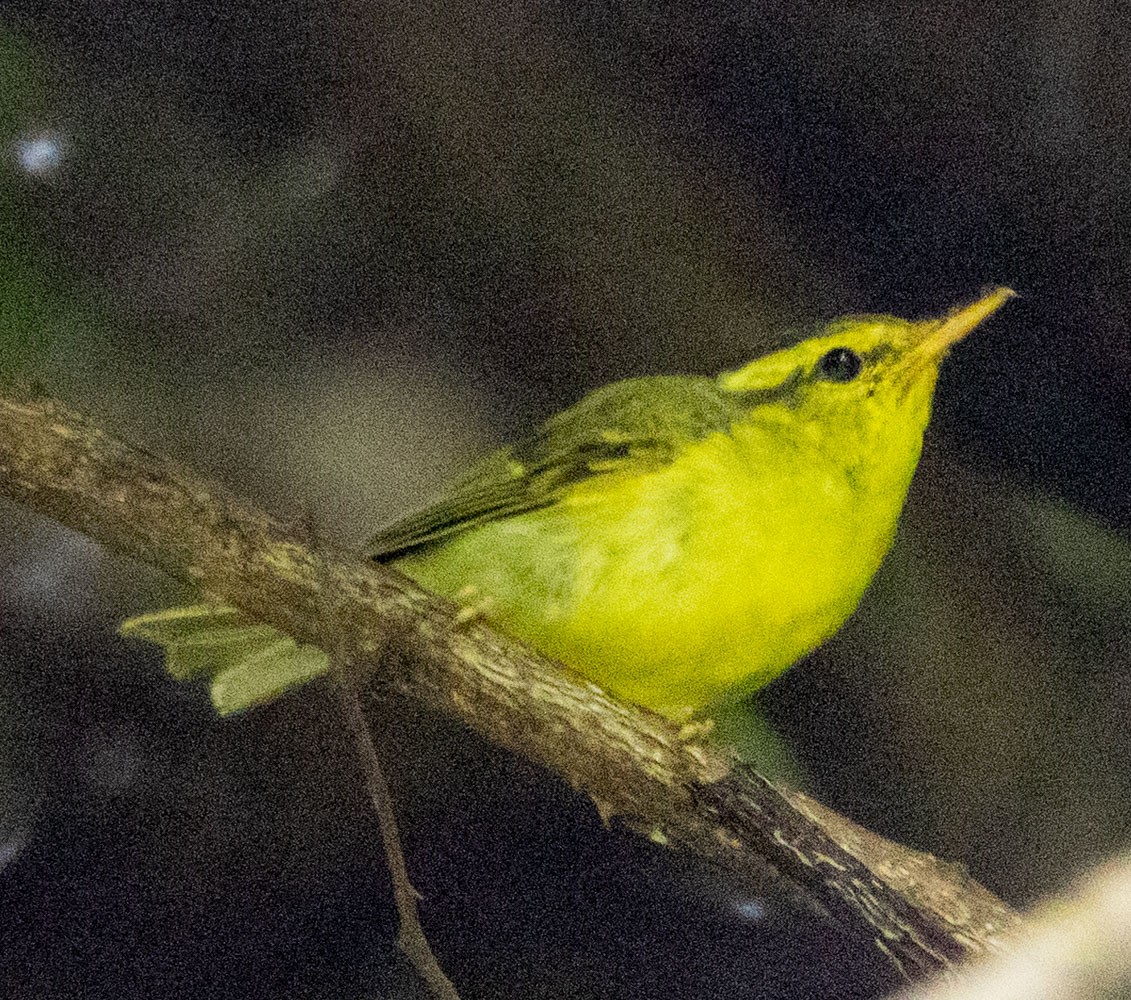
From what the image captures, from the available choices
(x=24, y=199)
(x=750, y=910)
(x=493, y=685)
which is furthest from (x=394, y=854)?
(x=24, y=199)

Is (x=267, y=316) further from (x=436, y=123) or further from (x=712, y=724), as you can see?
(x=712, y=724)

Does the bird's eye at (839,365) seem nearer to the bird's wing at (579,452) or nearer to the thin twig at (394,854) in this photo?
the bird's wing at (579,452)

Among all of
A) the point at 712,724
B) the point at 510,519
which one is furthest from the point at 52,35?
the point at 712,724

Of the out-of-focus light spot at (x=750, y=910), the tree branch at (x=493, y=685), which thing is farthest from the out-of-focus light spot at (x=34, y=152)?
the out-of-focus light spot at (x=750, y=910)

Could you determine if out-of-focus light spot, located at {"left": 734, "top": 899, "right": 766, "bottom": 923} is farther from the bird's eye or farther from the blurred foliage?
the blurred foliage

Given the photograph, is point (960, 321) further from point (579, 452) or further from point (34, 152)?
point (34, 152)

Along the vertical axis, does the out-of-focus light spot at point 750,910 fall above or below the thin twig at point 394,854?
below

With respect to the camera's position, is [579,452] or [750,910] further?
[579,452]
